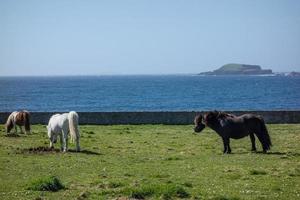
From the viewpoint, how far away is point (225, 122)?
966 inches

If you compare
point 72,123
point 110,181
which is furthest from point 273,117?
point 110,181

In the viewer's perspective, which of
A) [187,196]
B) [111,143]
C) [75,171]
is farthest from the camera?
[111,143]

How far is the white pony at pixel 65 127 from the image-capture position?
23828 mm

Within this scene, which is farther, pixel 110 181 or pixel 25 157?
pixel 25 157

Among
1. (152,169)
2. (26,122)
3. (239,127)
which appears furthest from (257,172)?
(26,122)

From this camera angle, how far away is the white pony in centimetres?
2383

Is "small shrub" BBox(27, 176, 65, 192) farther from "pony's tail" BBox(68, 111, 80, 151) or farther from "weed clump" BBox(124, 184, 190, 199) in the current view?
"pony's tail" BBox(68, 111, 80, 151)

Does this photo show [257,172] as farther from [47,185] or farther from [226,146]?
[47,185]

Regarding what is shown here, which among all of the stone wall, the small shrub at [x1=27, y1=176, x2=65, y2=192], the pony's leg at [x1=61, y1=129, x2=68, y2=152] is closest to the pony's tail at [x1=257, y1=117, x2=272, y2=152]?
the pony's leg at [x1=61, y1=129, x2=68, y2=152]

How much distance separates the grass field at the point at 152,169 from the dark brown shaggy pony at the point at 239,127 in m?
0.66

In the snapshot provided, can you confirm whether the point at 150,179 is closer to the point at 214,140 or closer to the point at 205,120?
the point at 205,120

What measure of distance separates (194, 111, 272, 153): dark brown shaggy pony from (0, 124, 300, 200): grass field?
0.66 metres

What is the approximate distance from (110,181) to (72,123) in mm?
8764

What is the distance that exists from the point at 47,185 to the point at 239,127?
1187 cm
